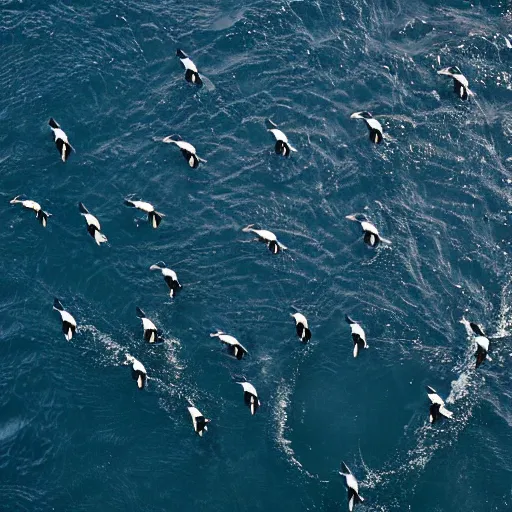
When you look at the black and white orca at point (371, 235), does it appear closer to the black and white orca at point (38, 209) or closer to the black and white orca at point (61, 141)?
the black and white orca at point (61, 141)

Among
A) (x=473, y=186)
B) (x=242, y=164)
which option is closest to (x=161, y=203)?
(x=242, y=164)

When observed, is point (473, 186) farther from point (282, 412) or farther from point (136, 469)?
point (136, 469)

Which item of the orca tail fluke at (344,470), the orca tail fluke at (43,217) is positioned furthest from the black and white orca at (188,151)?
the orca tail fluke at (344,470)

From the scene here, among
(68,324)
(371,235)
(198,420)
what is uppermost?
(371,235)

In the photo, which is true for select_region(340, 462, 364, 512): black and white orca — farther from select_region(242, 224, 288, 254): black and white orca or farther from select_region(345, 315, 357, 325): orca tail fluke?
select_region(242, 224, 288, 254): black and white orca

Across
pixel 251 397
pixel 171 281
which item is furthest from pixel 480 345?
pixel 171 281

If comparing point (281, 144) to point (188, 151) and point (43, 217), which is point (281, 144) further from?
point (43, 217)
